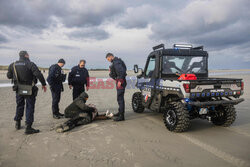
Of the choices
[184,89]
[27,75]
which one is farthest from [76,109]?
[184,89]

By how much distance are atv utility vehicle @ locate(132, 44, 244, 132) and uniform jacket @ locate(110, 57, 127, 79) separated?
0.68 metres

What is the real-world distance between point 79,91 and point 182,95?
3710mm

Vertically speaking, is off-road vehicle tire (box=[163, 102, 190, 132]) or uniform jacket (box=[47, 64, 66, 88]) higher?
uniform jacket (box=[47, 64, 66, 88])

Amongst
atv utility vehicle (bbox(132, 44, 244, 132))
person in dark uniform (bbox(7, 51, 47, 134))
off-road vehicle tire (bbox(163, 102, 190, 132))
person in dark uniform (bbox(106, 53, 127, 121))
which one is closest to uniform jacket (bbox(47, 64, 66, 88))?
person in dark uniform (bbox(7, 51, 47, 134))

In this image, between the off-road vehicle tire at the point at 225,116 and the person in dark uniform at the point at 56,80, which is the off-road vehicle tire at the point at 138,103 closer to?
the off-road vehicle tire at the point at 225,116

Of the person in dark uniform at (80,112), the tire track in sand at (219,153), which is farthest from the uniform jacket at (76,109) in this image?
the tire track in sand at (219,153)

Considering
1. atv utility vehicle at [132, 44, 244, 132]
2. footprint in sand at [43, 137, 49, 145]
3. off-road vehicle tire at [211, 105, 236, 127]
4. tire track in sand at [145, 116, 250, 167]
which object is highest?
atv utility vehicle at [132, 44, 244, 132]

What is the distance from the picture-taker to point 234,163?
2.95 metres

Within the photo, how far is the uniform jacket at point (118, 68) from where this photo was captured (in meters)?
5.19

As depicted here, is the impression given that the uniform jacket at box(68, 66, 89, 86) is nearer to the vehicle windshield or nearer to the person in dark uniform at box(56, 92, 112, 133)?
the person in dark uniform at box(56, 92, 112, 133)

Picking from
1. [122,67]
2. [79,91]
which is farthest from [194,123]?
[79,91]

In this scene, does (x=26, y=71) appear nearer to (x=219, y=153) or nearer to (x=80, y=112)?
(x=80, y=112)

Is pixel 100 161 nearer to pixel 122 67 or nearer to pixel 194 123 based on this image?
pixel 122 67

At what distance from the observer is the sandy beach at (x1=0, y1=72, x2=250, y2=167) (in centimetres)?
299
